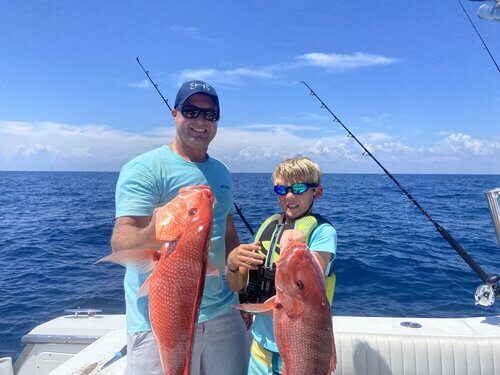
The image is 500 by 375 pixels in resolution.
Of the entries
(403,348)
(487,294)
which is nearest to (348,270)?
(487,294)

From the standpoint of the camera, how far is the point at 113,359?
431 cm

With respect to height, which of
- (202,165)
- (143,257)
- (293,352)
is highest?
(202,165)

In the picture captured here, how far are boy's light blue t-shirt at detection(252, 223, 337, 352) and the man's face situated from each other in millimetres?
1024

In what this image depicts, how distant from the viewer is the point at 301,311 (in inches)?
80.0

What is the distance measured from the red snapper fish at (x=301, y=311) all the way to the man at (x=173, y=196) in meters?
0.82

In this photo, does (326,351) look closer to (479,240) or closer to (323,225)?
(323,225)

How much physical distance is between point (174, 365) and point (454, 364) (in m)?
3.40

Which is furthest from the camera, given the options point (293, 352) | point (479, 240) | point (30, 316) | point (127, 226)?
point (479, 240)

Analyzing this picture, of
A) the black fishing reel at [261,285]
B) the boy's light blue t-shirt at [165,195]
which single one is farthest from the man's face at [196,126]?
the black fishing reel at [261,285]

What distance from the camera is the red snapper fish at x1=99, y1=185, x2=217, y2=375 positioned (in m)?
1.78

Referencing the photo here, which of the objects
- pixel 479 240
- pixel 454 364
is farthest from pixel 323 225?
pixel 479 240

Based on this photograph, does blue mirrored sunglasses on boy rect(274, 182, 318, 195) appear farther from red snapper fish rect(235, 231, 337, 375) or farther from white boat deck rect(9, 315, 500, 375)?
white boat deck rect(9, 315, 500, 375)

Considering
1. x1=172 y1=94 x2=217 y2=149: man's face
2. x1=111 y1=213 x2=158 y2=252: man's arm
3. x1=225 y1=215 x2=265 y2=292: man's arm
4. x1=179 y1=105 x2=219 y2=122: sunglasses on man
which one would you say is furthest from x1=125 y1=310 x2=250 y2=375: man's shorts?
x1=179 y1=105 x2=219 y2=122: sunglasses on man

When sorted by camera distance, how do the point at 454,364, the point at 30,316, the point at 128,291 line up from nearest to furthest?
the point at 128,291, the point at 454,364, the point at 30,316
